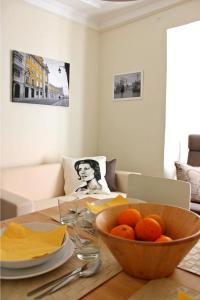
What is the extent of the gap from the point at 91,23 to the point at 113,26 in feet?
0.92

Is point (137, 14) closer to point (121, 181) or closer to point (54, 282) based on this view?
point (121, 181)

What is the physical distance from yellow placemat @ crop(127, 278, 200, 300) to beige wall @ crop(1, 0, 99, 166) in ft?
7.25

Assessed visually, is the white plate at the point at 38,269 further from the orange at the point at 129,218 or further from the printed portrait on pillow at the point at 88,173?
the printed portrait on pillow at the point at 88,173

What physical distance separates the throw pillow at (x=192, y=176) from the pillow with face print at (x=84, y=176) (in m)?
0.73

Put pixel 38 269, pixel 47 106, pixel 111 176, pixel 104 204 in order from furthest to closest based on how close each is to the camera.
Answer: pixel 47 106 < pixel 111 176 < pixel 104 204 < pixel 38 269

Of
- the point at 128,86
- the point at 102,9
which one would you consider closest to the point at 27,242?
the point at 128,86

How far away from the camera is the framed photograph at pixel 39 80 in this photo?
2.61 meters

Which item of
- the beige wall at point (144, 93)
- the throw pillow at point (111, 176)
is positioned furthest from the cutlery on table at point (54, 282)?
the beige wall at point (144, 93)

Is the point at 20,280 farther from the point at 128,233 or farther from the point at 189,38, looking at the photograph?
the point at 189,38

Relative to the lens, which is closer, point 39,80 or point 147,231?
point 147,231

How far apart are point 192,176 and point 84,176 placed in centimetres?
102

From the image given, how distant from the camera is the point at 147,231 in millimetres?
726

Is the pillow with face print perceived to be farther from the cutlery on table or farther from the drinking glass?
the cutlery on table

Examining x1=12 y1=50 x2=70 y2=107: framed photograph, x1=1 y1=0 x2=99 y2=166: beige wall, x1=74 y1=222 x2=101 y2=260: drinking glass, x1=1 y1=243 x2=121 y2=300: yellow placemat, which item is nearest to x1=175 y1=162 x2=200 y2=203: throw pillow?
x1=1 y1=0 x2=99 y2=166: beige wall
